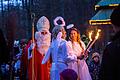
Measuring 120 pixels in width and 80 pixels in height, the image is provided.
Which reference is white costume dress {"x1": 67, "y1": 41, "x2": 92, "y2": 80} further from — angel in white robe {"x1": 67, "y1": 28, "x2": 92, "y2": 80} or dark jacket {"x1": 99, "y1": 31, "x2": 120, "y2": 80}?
dark jacket {"x1": 99, "y1": 31, "x2": 120, "y2": 80}

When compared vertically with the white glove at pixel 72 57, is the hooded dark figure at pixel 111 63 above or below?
above

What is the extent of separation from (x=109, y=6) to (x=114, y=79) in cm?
1368

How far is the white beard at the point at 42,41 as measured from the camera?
1464 cm

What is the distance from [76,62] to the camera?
41.2 feet

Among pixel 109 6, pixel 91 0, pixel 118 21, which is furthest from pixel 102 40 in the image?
pixel 118 21

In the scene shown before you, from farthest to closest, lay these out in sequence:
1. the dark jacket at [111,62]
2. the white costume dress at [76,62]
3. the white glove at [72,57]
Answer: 1. the white costume dress at [76,62]
2. the white glove at [72,57]
3. the dark jacket at [111,62]

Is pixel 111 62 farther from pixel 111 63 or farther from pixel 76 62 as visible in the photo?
pixel 76 62

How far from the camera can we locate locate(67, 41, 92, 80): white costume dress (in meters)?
12.3

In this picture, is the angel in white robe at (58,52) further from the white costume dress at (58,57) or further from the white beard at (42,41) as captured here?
the white beard at (42,41)

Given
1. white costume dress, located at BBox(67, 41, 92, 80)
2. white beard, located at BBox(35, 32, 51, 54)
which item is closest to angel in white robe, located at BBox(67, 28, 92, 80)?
white costume dress, located at BBox(67, 41, 92, 80)

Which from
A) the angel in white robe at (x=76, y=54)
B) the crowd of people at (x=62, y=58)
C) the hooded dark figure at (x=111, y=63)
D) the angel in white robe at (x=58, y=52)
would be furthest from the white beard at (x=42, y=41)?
the hooded dark figure at (x=111, y=63)

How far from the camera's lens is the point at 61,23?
14039mm

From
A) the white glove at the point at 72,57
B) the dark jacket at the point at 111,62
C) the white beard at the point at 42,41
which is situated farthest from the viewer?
the white beard at the point at 42,41

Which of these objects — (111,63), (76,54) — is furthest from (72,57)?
(111,63)
